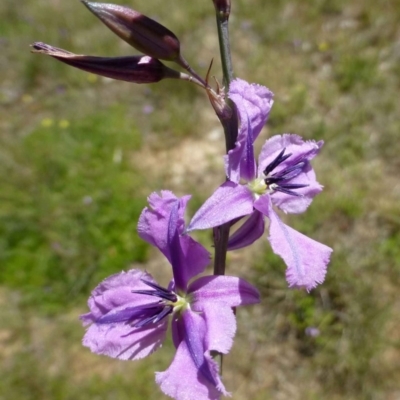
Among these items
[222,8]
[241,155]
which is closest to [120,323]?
[241,155]

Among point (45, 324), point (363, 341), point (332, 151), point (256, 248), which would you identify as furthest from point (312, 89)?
point (45, 324)

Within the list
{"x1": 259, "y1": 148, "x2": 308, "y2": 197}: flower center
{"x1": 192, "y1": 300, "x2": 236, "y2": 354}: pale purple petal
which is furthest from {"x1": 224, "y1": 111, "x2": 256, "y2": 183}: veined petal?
{"x1": 192, "y1": 300, "x2": 236, "y2": 354}: pale purple petal

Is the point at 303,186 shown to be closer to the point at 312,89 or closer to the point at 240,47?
the point at 312,89

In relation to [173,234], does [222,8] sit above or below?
above

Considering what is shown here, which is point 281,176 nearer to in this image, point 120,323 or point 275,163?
point 275,163

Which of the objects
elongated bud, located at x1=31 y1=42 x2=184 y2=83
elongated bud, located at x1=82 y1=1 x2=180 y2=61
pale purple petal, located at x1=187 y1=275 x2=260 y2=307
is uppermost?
elongated bud, located at x1=82 y1=1 x2=180 y2=61

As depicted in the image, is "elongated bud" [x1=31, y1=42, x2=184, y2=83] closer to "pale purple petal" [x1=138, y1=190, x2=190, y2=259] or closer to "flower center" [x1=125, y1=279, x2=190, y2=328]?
"pale purple petal" [x1=138, y1=190, x2=190, y2=259]
